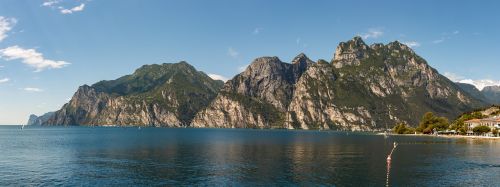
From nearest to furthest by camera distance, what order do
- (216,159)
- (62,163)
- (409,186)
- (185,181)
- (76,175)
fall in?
(409,186) → (185,181) → (76,175) → (62,163) → (216,159)

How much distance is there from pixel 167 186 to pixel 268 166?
3439 cm

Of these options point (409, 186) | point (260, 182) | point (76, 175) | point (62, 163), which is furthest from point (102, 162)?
point (409, 186)

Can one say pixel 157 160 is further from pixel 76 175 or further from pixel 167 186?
pixel 167 186

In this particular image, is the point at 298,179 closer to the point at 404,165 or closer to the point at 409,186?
the point at 409,186

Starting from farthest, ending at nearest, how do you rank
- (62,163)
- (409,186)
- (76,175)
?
(62,163) → (76,175) → (409,186)

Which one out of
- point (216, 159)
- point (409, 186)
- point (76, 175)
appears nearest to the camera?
point (409, 186)

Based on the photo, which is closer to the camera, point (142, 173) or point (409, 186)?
point (409, 186)

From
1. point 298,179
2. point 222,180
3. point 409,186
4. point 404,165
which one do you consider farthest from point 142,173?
point 404,165

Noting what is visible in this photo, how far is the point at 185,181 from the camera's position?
8100 cm

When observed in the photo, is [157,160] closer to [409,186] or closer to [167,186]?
[167,186]

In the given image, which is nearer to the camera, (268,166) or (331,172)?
(331,172)

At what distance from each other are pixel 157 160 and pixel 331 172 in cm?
5088

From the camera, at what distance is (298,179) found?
8269 cm

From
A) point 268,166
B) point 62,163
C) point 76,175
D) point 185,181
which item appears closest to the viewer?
point 185,181
